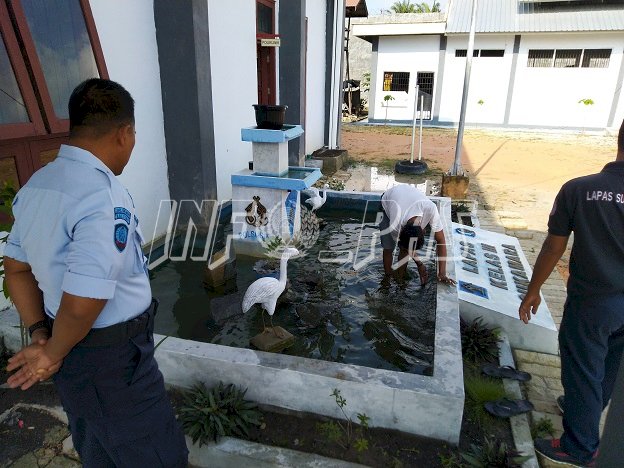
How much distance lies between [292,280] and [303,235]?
1.36m

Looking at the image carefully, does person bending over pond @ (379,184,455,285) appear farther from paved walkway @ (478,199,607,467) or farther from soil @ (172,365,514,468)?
soil @ (172,365,514,468)

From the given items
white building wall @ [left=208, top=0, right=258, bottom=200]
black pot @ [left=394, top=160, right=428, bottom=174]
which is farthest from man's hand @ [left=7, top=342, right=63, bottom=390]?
black pot @ [left=394, top=160, right=428, bottom=174]

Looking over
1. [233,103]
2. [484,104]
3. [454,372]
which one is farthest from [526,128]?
Result: [454,372]

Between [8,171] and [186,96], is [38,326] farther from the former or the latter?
[186,96]

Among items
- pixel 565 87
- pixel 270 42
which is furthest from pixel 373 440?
pixel 565 87

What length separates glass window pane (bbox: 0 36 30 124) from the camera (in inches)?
133

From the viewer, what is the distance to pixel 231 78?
25.2ft

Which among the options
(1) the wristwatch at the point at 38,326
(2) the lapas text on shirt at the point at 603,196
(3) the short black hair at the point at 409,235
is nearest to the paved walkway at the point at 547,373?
(3) the short black hair at the point at 409,235

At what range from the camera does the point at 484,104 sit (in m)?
21.6

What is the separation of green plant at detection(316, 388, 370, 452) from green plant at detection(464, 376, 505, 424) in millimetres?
845

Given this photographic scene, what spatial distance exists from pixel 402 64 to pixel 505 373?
21.4 m

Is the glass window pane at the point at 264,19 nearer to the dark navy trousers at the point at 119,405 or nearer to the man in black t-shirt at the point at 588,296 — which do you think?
the man in black t-shirt at the point at 588,296

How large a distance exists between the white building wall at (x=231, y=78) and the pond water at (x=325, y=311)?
268 centimetres

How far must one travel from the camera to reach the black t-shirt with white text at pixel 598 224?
2.51m
